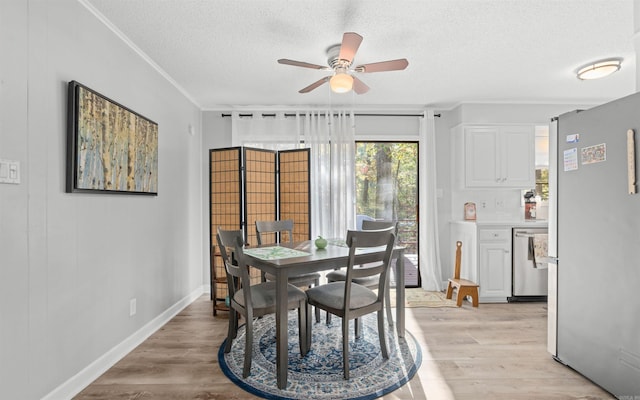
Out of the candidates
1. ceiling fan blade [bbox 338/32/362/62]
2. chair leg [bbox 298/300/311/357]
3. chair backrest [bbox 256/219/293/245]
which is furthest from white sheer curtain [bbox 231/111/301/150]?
chair leg [bbox 298/300/311/357]

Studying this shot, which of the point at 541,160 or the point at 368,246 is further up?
the point at 541,160

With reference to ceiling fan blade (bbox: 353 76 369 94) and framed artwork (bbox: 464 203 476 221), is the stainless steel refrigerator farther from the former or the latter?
framed artwork (bbox: 464 203 476 221)

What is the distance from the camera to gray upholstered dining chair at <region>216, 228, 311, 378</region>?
2.23 meters

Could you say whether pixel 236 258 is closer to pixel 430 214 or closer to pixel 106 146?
pixel 106 146

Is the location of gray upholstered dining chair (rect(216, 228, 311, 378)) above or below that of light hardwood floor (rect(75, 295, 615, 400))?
above

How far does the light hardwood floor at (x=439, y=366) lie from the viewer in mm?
2080

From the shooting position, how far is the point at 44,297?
1847 millimetres

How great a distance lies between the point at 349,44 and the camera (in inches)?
84.7

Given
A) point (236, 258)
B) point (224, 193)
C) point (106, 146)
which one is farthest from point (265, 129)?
point (236, 258)

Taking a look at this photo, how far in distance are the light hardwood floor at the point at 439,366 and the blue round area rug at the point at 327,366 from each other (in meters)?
0.09

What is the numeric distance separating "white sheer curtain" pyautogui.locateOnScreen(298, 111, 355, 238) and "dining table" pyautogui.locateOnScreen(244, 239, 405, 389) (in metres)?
1.44

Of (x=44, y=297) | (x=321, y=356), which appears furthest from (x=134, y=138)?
(x=321, y=356)

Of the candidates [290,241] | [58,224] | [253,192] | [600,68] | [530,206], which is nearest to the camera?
[58,224]

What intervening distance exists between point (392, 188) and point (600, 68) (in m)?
2.52
